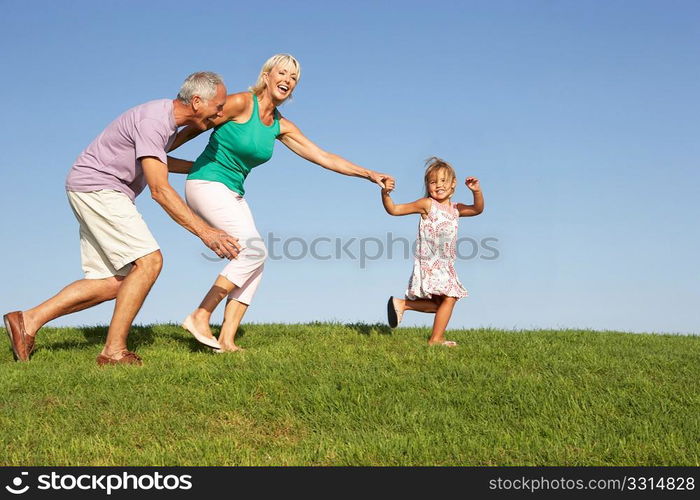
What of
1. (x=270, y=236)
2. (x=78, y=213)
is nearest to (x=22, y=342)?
(x=78, y=213)

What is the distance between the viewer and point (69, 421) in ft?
18.3

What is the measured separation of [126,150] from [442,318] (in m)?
3.84

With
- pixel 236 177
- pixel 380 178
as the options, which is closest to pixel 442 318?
pixel 380 178

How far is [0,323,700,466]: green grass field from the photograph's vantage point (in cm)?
485

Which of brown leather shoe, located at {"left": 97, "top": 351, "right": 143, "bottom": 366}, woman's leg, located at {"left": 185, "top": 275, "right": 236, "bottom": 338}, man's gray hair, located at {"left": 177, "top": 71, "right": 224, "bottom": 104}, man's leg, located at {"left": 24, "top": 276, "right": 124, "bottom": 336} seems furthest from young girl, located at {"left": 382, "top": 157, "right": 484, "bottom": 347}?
man's leg, located at {"left": 24, "top": 276, "right": 124, "bottom": 336}

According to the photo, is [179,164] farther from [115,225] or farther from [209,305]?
[209,305]

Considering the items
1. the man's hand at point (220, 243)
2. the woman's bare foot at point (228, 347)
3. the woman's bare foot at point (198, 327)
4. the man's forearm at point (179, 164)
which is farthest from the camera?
the man's forearm at point (179, 164)

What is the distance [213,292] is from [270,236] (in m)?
1.09

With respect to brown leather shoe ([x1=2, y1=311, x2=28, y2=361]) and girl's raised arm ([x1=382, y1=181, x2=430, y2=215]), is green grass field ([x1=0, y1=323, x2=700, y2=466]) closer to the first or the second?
brown leather shoe ([x1=2, y1=311, x2=28, y2=361])

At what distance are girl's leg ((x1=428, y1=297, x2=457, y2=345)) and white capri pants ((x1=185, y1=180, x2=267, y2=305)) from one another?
7.15 ft

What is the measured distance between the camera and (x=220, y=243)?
21.1ft

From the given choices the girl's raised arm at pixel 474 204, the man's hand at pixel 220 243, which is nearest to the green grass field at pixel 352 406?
the man's hand at pixel 220 243

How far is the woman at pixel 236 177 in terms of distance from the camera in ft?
23.5

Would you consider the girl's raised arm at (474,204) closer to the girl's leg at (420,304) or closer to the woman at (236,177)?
the girl's leg at (420,304)
